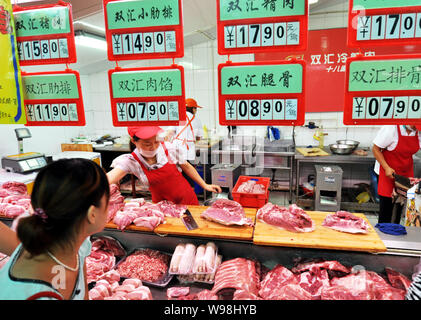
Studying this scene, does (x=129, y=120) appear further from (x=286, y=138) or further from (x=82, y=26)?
(x=286, y=138)

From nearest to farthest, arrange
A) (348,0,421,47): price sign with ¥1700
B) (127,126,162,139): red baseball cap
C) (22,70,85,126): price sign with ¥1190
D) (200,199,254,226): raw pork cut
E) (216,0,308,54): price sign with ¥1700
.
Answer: (348,0,421,47): price sign with ¥1700, (216,0,308,54): price sign with ¥1700, (22,70,85,126): price sign with ¥1190, (200,199,254,226): raw pork cut, (127,126,162,139): red baseball cap

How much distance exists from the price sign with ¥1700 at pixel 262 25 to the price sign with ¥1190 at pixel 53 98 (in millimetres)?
1291

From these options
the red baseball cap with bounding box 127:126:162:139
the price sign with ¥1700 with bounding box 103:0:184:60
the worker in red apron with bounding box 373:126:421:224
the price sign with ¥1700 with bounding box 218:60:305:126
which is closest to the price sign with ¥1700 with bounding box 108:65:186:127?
the price sign with ¥1700 with bounding box 103:0:184:60

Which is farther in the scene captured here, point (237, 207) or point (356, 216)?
point (237, 207)

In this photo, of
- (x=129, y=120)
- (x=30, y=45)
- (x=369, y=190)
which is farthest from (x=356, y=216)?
(x=369, y=190)

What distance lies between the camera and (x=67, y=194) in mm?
1160

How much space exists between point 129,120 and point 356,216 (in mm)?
2117

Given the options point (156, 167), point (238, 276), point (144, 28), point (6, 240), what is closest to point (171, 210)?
point (156, 167)

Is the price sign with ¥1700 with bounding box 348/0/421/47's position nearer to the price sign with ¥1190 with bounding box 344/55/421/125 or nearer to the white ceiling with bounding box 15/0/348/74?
the price sign with ¥1190 with bounding box 344/55/421/125

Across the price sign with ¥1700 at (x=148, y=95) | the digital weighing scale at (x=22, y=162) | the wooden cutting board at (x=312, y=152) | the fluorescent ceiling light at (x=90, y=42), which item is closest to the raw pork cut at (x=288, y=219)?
the price sign with ¥1700 at (x=148, y=95)

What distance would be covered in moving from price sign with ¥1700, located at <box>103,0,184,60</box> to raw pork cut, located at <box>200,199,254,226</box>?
4.53 feet

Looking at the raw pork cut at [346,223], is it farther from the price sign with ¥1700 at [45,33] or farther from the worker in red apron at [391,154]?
the price sign with ¥1700 at [45,33]

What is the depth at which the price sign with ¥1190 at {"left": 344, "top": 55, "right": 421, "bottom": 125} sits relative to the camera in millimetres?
1754
